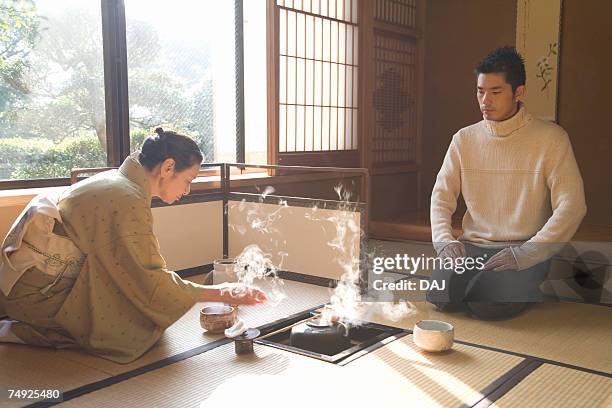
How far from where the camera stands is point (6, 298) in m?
2.54

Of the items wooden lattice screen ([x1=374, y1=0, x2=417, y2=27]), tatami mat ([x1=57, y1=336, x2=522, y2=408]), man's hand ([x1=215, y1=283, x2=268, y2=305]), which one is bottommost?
tatami mat ([x1=57, y1=336, x2=522, y2=408])

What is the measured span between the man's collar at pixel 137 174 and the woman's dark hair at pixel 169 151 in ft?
0.10

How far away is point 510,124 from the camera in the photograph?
10.6 ft

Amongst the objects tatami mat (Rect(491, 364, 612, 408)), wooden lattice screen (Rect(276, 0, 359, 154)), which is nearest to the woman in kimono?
tatami mat (Rect(491, 364, 612, 408))

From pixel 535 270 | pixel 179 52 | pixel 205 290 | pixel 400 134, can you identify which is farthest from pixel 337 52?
pixel 205 290

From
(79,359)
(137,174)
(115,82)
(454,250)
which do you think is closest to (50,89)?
(115,82)

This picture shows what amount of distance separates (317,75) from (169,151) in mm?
2838

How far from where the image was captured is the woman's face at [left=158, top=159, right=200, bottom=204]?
8.57ft

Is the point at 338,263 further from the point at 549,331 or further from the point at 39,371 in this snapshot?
the point at 39,371

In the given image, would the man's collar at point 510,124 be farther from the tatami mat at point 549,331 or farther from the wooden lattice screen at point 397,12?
the wooden lattice screen at point 397,12

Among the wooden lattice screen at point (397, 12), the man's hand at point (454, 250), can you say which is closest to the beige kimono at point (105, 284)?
the man's hand at point (454, 250)

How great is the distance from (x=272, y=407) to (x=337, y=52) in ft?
12.9

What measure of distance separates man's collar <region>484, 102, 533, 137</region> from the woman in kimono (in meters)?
1.63

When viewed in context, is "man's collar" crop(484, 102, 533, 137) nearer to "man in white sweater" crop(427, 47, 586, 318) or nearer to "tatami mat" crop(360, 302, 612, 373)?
"man in white sweater" crop(427, 47, 586, 318)
